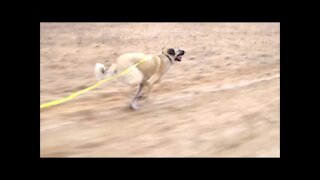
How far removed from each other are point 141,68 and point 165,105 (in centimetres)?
87

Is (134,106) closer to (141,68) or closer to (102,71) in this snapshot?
(141,68)

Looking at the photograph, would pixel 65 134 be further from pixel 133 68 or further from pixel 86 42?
pixel 86 42

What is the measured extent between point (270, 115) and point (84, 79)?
11.8 feet

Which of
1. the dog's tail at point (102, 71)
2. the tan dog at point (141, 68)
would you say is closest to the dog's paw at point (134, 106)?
the tan dog at point (141, 68)

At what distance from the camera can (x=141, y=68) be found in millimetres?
4523

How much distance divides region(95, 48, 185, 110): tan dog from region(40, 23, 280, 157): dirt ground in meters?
0.48

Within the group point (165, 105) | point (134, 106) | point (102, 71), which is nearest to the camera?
point (102, 71)

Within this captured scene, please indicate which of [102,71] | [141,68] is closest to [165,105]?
Result: [141,68]

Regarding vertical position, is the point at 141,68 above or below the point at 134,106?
above

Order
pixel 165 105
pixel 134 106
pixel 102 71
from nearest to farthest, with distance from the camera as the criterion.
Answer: pixel 102 71
pixel 134 106
pixel 165 105

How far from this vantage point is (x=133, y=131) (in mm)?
4098

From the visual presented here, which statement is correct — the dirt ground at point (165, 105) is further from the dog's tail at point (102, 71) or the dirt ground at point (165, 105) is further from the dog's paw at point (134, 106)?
the dog's tail at point (102, 71)

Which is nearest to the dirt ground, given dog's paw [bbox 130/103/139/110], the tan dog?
dog's paw [bbox 130/103/139/110]

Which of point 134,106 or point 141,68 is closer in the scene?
point 141,68
